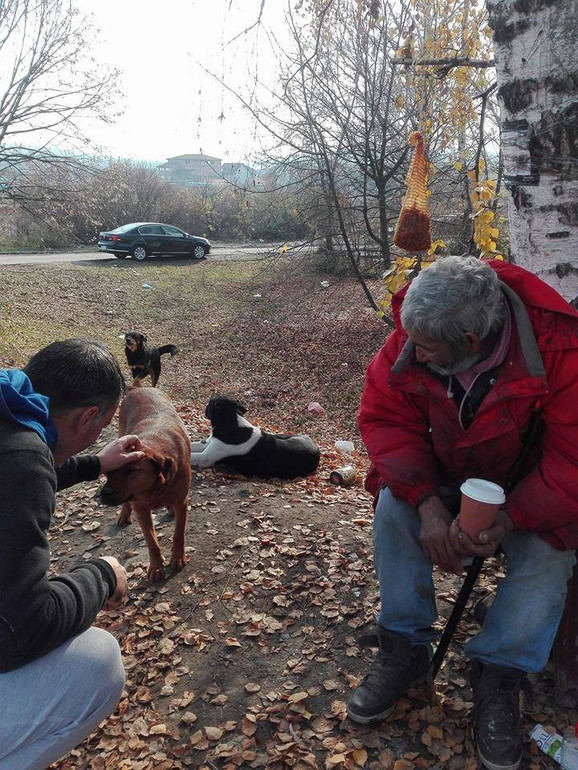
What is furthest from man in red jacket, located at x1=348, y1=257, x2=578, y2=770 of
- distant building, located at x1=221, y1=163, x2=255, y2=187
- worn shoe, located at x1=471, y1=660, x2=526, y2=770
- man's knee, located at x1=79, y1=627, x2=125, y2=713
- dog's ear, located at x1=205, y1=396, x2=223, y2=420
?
distant building, located at x1=221, y1=163, x2=255, y2=187

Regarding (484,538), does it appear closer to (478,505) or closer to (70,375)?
(478,505)

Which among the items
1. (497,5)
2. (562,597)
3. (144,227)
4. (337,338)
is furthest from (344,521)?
(144,227)

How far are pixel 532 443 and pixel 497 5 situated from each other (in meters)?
1.99

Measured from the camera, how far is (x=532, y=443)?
2490 millimetres

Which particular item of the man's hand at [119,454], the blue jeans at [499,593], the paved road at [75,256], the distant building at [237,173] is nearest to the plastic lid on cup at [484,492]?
the blue jeans at [499,593]

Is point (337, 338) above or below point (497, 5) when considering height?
below

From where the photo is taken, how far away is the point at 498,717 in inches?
89.5

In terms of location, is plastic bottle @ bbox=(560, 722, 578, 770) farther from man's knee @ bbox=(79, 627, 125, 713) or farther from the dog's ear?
the dog's ear

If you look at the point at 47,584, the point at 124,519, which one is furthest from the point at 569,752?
Answer: the point at 124,519

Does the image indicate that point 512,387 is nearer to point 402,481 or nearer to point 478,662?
point 402,481

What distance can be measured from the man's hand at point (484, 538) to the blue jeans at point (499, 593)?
13 cm

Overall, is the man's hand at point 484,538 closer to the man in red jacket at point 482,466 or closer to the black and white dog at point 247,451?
the man in red jacket at point 482,466

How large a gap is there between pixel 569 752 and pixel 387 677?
691mm

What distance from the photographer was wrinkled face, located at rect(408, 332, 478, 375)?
2.35 m
